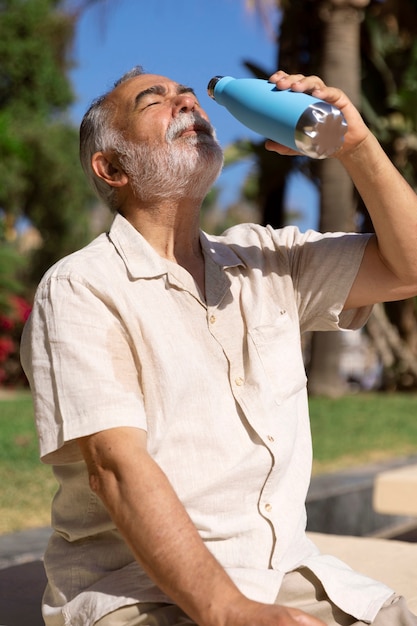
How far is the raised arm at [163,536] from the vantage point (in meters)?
1.67

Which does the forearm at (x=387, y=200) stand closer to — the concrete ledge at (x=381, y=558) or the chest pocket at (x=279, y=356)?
the chest pocket at (x=279, y=356)

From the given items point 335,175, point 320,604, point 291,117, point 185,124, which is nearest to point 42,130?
point 335,175

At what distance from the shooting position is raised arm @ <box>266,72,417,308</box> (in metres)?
2.06

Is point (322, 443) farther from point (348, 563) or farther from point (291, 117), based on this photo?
point (291, 117)

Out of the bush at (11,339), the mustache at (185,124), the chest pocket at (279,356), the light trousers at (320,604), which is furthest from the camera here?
the bush at (11,339)

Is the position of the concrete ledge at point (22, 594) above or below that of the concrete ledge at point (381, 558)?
below

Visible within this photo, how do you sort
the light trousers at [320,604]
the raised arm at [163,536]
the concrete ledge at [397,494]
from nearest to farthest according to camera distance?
the raised arm at [163,536], the light trousers at [320,604], the concrete ledge at [397,494]

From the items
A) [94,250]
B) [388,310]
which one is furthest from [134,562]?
[388,310]

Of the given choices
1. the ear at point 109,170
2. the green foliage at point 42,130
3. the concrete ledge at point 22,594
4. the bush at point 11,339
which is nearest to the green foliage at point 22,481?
the concrete ledge at point 22,594

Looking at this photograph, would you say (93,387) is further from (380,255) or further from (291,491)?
(380,255)

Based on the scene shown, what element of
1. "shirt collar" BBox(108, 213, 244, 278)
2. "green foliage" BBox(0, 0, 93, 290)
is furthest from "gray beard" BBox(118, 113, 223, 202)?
"green foliage" BBox(0, 0, 93, 290)

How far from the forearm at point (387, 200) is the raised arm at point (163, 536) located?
779mm

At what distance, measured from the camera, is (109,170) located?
7.63 feet

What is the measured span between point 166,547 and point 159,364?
40 centimetres
